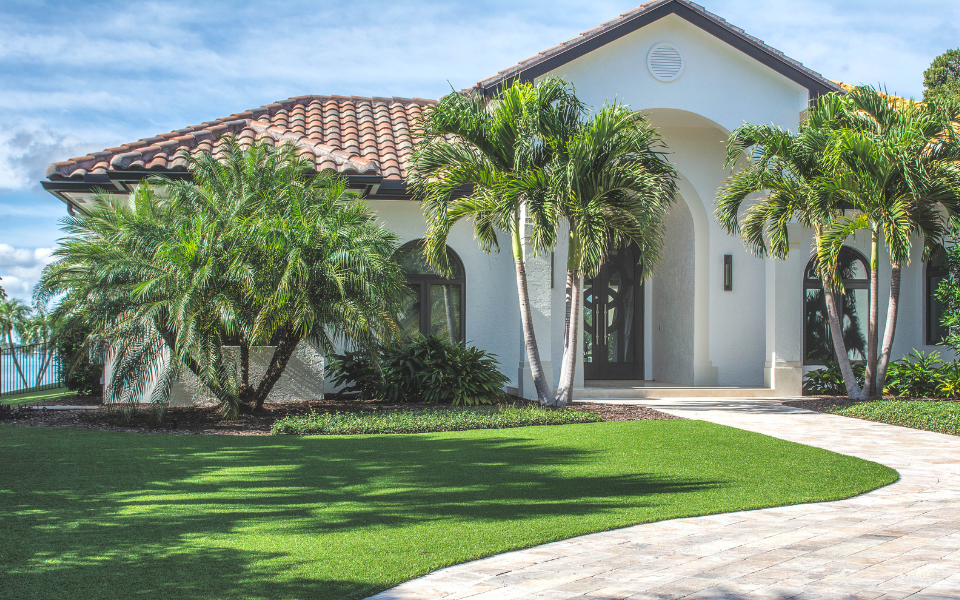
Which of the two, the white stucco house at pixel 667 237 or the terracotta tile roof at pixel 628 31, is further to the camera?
the white stucco house at pixel 667 237

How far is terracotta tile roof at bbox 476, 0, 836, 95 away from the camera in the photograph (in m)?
12.8

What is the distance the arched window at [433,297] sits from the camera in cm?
1384

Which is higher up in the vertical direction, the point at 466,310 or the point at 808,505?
the point at 466,310

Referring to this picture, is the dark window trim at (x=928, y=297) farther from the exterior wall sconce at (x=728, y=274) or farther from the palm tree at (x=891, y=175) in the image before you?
the exterior wall sconce at (x=728, y=274)

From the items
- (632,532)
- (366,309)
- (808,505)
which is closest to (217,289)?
(366,309)

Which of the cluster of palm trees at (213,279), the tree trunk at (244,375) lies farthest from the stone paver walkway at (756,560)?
the tree trunk at (244,375)

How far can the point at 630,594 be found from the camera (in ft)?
12.0

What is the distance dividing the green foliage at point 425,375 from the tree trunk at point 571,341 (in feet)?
3.70

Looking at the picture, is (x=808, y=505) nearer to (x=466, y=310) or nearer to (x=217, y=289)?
(x=217, y=289)

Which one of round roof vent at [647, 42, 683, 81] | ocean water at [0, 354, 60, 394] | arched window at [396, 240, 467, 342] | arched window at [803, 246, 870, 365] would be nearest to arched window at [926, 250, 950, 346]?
arched window at [803, 246, 870, 365]

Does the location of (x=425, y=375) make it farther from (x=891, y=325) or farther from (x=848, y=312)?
(x=848, y=312)

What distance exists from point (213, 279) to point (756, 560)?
749cm

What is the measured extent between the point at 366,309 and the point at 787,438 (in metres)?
5.62

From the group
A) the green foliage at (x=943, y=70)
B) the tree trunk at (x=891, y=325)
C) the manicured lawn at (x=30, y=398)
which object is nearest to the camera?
the tree trunk at (x=891, y=325)
